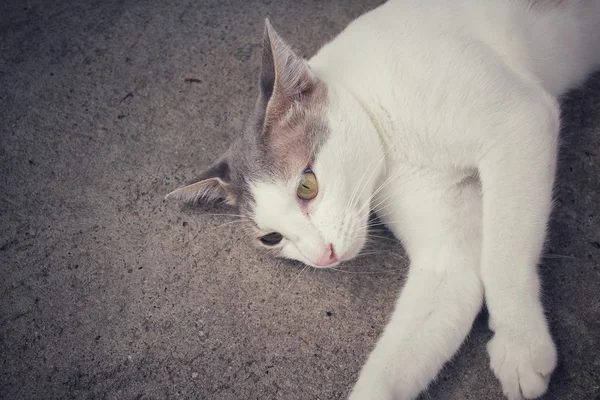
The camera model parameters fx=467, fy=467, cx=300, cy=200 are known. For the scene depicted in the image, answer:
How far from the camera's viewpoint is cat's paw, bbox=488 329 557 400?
1630 millimetres


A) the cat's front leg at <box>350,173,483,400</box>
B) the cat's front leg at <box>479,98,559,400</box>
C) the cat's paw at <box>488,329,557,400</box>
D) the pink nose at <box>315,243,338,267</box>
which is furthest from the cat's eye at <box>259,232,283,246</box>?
the cat's paw at <box>488,329,557,400</box>

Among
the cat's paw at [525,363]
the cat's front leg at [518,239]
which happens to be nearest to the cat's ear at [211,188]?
the cat's front leg at [518,239]

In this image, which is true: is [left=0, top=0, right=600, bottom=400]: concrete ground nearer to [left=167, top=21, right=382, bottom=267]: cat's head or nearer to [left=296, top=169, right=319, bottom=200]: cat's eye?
[left=167, top=21, right=382, bottom=267]: cat's head

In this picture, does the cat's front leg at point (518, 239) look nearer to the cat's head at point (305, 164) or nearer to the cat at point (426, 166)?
the cat at point (426, 166)

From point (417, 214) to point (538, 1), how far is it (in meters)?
1.13

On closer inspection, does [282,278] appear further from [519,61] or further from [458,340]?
[519,61]

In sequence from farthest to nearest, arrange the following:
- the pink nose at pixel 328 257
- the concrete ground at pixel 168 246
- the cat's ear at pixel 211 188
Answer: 1. the cat's ear at pixel 211 188
2. the concrete ground at pixel 168 246
3. the pink nose at pixel 328 257

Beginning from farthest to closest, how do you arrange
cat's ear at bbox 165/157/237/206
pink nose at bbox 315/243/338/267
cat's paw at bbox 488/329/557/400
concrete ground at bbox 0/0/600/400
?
1. cat's ear at bbox 165/157/237/206
2. concrete ground at bbox 0/0/600/400
3. pink nose at bbox 315/243/338/267
4. cat's paw at bbox 488/329/557/400

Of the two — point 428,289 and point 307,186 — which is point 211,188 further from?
point 428,289

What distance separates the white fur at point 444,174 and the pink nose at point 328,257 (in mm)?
28

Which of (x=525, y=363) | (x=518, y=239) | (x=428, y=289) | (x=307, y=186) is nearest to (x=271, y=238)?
(x=307, y=186)

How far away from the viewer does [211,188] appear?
219cm

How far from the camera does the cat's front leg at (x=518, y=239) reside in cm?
166

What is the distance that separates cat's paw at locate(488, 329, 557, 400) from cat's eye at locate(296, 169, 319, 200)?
869mm
